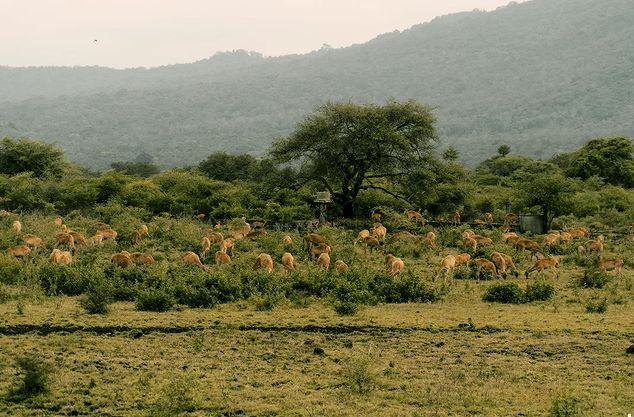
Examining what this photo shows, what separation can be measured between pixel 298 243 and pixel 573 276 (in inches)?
313

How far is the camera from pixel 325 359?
38.5 feet

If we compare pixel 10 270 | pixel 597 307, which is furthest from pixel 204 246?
pixel 597 307

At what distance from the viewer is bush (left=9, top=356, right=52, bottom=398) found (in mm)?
10141

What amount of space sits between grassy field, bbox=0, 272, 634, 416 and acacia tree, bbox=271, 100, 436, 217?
56.5ft

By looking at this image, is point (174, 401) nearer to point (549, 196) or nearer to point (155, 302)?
point (155, 302)

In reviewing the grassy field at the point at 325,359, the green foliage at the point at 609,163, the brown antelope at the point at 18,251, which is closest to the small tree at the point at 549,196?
the grassy field at the point at 325,359

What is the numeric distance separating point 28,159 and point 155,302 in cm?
3100

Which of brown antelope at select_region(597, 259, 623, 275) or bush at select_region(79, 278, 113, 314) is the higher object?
bush at select_region(79, 278, 113, 314)

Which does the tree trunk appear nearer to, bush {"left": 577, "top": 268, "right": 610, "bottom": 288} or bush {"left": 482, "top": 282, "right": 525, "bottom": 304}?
bush {"left": 577, "top": 268, "right": 610, "bottom": 288}

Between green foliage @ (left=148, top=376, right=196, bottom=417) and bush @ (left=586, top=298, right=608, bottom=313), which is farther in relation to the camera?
bush @ (left=586, top=298, right=608, bottom=313)

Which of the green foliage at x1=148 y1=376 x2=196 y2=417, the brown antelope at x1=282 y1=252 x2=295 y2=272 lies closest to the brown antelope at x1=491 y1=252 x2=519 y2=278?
the brown antelope at x1=282 y1=252 x2=295 y2=272

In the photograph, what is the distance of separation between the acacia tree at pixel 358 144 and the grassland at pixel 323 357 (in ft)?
53.4

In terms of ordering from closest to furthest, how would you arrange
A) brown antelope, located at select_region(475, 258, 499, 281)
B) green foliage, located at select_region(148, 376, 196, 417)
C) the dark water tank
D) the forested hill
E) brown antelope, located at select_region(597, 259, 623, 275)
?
green foliage, located at select_region(148, 376, 196, 417) < brown antelope, located at select_region(475, 258, 499, 281) < brown antelope, located at select_region(597, 259, 623, 275) < the dark water tank < the forested hill

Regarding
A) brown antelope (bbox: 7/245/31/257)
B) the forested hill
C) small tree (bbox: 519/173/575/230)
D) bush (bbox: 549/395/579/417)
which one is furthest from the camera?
the forested hill
